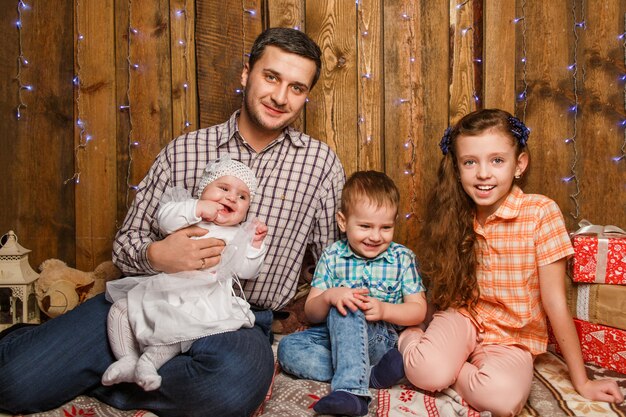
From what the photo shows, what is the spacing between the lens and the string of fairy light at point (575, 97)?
244cm

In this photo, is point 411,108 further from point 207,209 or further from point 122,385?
point 122,385

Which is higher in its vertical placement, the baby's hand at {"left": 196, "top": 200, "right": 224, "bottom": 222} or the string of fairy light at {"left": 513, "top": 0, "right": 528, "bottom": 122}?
the string of fairy light at {"left": 513, "top": 0, "right": 528, "bottom": 122}

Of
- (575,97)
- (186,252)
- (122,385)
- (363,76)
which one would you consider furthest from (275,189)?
(575,97)

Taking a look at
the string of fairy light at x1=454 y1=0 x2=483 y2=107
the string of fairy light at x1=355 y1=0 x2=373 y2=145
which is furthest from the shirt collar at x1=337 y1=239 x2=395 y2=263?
the string of fairy light at x1=454 y1=0 x2=483 y2=107

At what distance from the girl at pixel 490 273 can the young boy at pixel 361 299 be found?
87mm

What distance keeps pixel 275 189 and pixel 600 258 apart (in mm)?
1241

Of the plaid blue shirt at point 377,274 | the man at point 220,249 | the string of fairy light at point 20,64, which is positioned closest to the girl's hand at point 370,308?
the plaid blue shirt at point 377,274

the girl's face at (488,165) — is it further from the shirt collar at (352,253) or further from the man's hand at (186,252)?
the man's hand at (186,252)

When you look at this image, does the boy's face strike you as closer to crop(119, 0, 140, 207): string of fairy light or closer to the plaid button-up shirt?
the plaid button-up shirt

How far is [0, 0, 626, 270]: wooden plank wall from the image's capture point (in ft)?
8.08

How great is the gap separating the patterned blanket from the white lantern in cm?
77

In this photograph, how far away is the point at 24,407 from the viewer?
1576mm

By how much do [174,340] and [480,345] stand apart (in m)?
1.07

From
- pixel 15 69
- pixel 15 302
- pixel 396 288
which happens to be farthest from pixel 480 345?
pixel 15 69
